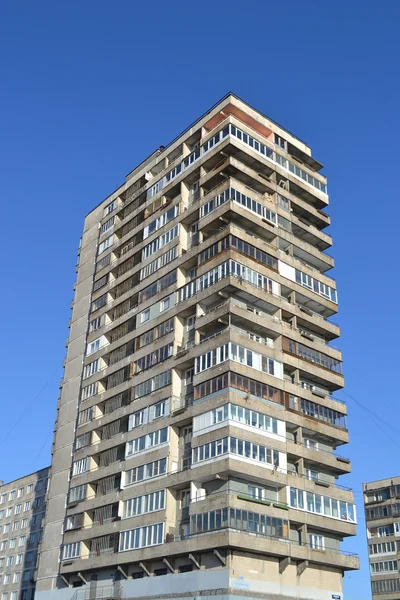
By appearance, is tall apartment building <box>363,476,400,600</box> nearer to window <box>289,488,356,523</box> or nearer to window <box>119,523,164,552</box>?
window <box>289,488,356,523</box>

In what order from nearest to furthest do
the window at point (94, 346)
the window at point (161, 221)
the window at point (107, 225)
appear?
1. the window at point (161, 221)
2. the window at point (94, 346)
3. the window at point (107, 225)

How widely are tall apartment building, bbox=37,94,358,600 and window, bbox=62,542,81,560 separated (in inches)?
7.9

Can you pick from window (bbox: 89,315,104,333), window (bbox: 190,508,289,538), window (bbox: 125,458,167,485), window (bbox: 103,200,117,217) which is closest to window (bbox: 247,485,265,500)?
window (bbox: 190,508,289,538)

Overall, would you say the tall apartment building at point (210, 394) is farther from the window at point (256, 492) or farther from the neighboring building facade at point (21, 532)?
the neighboring building facade at point (21, 532)

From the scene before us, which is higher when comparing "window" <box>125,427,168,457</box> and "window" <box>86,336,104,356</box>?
"window" <box>86,336,104,356</box>

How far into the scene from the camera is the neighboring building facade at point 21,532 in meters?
112

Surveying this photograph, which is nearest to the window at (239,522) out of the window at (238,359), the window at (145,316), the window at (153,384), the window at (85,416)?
the window at (238,359)

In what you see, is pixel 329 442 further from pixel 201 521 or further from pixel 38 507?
pixel 38 507

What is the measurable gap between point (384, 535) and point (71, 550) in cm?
5721

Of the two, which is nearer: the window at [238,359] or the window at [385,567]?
the window at [238,359]

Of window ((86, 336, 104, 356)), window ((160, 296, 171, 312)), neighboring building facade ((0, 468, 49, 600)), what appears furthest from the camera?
neighboring building facade ((0, 468, 49, 600))

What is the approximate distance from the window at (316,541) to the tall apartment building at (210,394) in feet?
0.55

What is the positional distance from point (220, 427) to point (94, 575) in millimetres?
21939

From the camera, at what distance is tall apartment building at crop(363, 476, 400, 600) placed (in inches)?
3917
